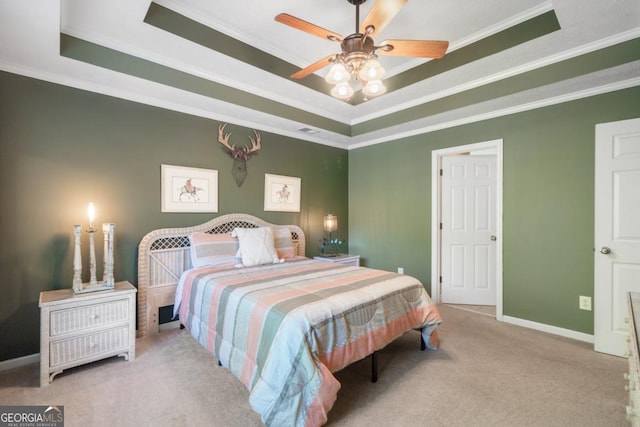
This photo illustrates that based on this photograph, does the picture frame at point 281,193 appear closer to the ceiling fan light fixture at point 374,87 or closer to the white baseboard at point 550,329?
the ceiling fan light fixture at point 374,87

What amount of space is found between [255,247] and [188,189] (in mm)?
1035

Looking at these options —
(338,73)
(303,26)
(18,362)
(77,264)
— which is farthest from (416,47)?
(18,362)

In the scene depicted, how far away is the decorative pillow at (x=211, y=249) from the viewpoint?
118 inches

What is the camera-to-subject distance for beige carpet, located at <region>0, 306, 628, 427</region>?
177cm

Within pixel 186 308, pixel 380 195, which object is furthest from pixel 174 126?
pixel 380 195

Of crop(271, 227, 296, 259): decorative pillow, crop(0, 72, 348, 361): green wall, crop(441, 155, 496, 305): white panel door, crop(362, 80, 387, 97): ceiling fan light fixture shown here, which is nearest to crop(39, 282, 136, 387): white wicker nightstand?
crop(0, 72, 348, 361): green wall

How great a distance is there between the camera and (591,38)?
2.23 m

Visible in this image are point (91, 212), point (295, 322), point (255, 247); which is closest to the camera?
point (295, 322)

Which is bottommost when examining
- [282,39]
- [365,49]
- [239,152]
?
[239,152]

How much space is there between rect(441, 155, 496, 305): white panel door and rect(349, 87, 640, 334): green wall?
0.29 metres

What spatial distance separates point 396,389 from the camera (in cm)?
206

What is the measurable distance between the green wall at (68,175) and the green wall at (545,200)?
115 inches

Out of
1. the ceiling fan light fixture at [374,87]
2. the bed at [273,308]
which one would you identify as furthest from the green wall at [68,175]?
the ceiling fan light fixture at [374,87]

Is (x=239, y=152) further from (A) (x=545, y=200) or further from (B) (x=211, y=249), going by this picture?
(A) (x=545, y=200)
